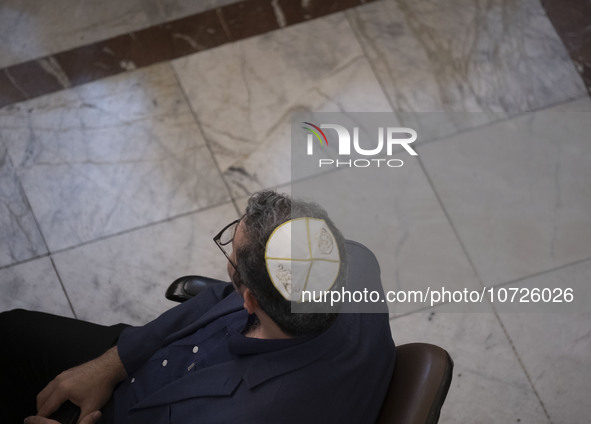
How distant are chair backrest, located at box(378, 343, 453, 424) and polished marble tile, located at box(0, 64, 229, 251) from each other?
1372mm

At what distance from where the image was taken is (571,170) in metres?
2.80

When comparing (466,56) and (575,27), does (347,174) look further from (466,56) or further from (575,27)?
(575,27)

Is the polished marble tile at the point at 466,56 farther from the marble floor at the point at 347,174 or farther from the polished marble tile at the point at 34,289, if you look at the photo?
the polished marble tile at the point at 34,289

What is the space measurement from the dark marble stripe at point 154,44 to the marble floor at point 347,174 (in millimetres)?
35

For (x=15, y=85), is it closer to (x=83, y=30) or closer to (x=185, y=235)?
(x=83, y=30)

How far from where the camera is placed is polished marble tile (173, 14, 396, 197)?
110 inches

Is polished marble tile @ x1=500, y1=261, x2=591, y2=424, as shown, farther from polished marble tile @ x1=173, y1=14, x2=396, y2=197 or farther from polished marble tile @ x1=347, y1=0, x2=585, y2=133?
polished marble tile @ x1=173, y1=14, x2=396, y2=197

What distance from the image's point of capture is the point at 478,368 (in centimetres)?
251

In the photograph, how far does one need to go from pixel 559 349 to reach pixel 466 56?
133 centimetres

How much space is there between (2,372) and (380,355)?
3.80 ft

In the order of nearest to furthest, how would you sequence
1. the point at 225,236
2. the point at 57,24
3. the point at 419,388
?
the point at 419,388, the point at 225,236, the point at 57,24

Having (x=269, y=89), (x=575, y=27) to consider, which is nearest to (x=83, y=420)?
(x=269, y=89)

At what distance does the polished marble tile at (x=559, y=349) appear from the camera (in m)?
2.46

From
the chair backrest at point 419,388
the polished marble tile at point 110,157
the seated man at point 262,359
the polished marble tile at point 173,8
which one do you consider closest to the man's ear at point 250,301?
the seated man at point 262,359
